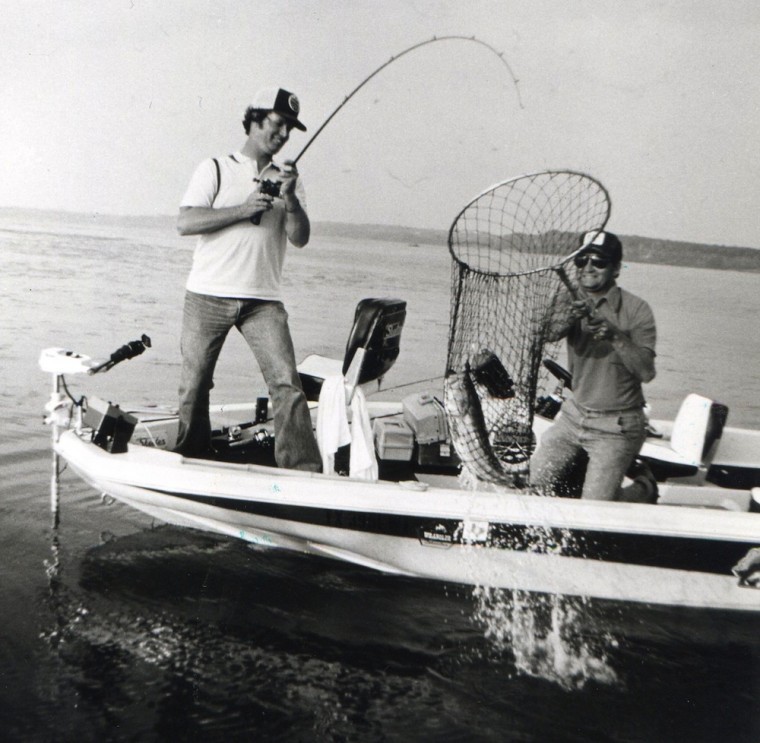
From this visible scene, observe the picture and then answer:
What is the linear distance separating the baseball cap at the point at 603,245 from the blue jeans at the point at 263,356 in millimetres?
1386

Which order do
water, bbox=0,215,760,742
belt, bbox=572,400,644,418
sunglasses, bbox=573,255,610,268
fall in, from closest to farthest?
water, bbox=0,215,760,742
sunglasses, bbox=573,255,610,268
belt, bbox=572,400,644,418

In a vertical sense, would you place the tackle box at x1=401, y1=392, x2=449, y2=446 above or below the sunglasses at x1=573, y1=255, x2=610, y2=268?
below

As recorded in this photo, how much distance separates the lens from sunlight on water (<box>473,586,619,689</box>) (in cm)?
353

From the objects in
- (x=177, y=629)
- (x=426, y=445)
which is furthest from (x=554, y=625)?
(x=177, y=629)

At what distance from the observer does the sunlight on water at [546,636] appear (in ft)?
11.6

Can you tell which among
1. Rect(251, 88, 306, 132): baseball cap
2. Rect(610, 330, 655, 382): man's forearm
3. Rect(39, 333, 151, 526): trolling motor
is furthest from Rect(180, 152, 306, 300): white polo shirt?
Rect(610, 330, 655, 382): man's forearm

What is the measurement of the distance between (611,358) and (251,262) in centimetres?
167

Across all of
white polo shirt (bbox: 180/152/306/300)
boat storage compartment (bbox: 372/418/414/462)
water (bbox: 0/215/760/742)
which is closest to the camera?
water (bbox: 0/215/760/742)

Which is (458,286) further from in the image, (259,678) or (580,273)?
(259,678)

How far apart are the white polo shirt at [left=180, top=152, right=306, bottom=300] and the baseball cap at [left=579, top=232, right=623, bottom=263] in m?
1.30

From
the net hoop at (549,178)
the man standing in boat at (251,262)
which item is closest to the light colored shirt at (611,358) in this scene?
the net hoop at (549,178)

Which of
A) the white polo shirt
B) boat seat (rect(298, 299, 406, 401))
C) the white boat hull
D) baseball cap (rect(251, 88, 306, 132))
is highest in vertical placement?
baseball cap (rect(251, 88, 306, 132))

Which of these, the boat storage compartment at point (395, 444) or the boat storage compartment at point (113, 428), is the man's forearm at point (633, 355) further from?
the boat storage compartment at point (113, 428)

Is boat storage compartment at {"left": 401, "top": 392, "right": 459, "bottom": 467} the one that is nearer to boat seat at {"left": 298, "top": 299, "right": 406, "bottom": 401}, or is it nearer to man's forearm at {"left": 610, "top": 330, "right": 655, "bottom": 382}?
boat seat at {"left": 298, "top": 299, "right": 406, "bottom": 401}
